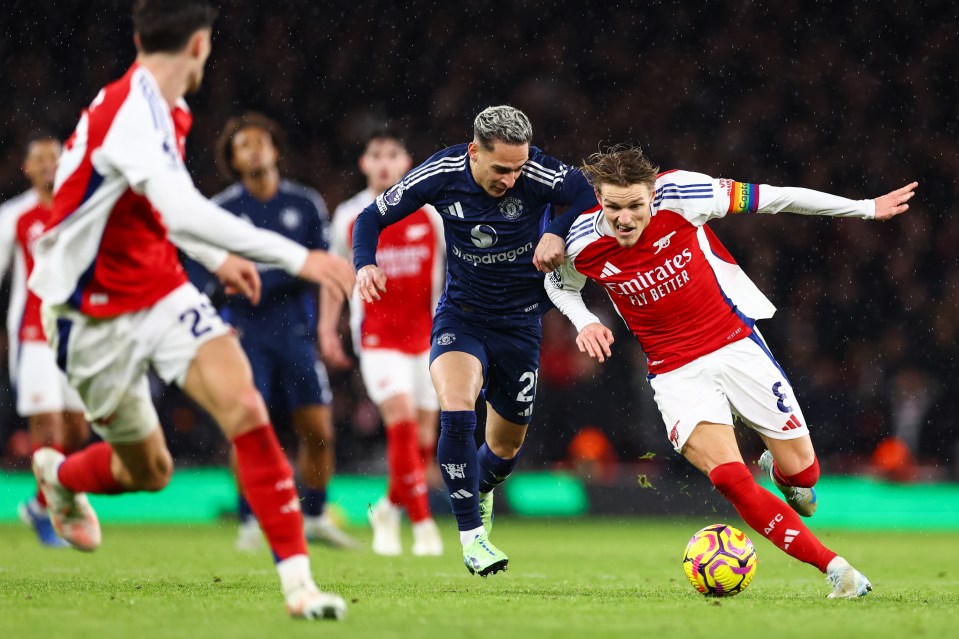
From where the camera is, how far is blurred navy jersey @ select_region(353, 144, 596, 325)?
6.78 metres

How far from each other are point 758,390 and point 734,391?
0.12 metres

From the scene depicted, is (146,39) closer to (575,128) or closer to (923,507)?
(923,507)

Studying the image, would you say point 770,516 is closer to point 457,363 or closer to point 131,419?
point 457,363

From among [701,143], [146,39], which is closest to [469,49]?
[701,143]

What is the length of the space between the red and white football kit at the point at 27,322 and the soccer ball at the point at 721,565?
18.6 feet

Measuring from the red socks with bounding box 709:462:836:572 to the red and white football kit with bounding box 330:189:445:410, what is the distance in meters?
4.53

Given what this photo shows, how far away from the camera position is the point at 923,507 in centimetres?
1398

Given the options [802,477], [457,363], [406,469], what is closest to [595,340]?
[457,363]

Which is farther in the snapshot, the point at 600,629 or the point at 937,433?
the point at 937,433

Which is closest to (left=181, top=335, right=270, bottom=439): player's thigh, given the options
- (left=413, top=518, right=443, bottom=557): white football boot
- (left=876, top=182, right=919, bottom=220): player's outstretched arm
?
(left=876, top=182, right=919, bottom=220): player's outstretched arm

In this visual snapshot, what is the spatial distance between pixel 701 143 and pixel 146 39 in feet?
49.8

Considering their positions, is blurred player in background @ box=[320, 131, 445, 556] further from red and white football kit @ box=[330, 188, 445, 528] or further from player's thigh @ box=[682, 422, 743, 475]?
player's thigh @ box=[682, 422, 743, 475]

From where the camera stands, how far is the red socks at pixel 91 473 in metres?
5.60

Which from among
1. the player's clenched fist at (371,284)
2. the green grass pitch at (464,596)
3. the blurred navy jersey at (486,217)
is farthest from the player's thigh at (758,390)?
the player's clenched fist at (371,284)
